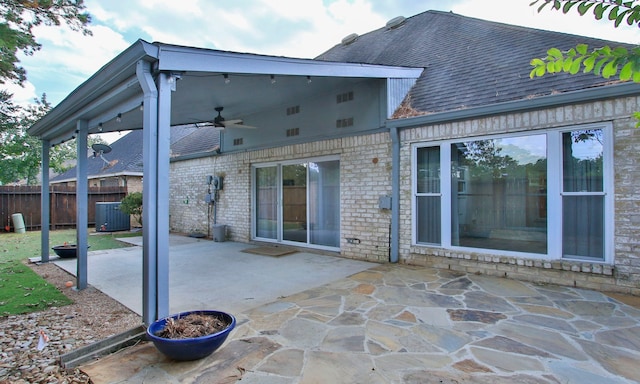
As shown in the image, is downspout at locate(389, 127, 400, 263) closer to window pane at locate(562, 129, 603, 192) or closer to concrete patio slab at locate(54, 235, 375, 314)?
concrete patio slab at locate(54, 235, 375, 314)

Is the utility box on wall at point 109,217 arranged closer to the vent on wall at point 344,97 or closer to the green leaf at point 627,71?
the vent on wall at point 344,97

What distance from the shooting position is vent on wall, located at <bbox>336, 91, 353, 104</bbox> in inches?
278

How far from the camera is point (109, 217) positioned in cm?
1235

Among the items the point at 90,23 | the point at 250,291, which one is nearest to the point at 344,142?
the point at 250,291

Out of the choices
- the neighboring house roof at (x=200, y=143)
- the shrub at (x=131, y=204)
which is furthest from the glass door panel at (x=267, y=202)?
the shrub at (x=131, y=204)

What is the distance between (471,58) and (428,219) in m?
3.39

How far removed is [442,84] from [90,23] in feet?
24.0

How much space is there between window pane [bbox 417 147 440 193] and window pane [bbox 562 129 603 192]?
1833mm

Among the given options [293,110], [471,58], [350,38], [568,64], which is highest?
[350,38]

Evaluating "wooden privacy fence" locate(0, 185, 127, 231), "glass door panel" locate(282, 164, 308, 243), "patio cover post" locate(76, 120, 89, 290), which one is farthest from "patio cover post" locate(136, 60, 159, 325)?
"wooden privacy fence" locate(0, 185, 127, 231)

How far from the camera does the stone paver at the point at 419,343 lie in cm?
252

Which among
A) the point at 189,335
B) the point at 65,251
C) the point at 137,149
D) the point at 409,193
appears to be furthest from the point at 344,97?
the point at 137,149

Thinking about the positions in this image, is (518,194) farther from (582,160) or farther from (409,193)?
(409,193)

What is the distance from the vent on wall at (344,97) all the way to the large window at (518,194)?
1.97 meters
